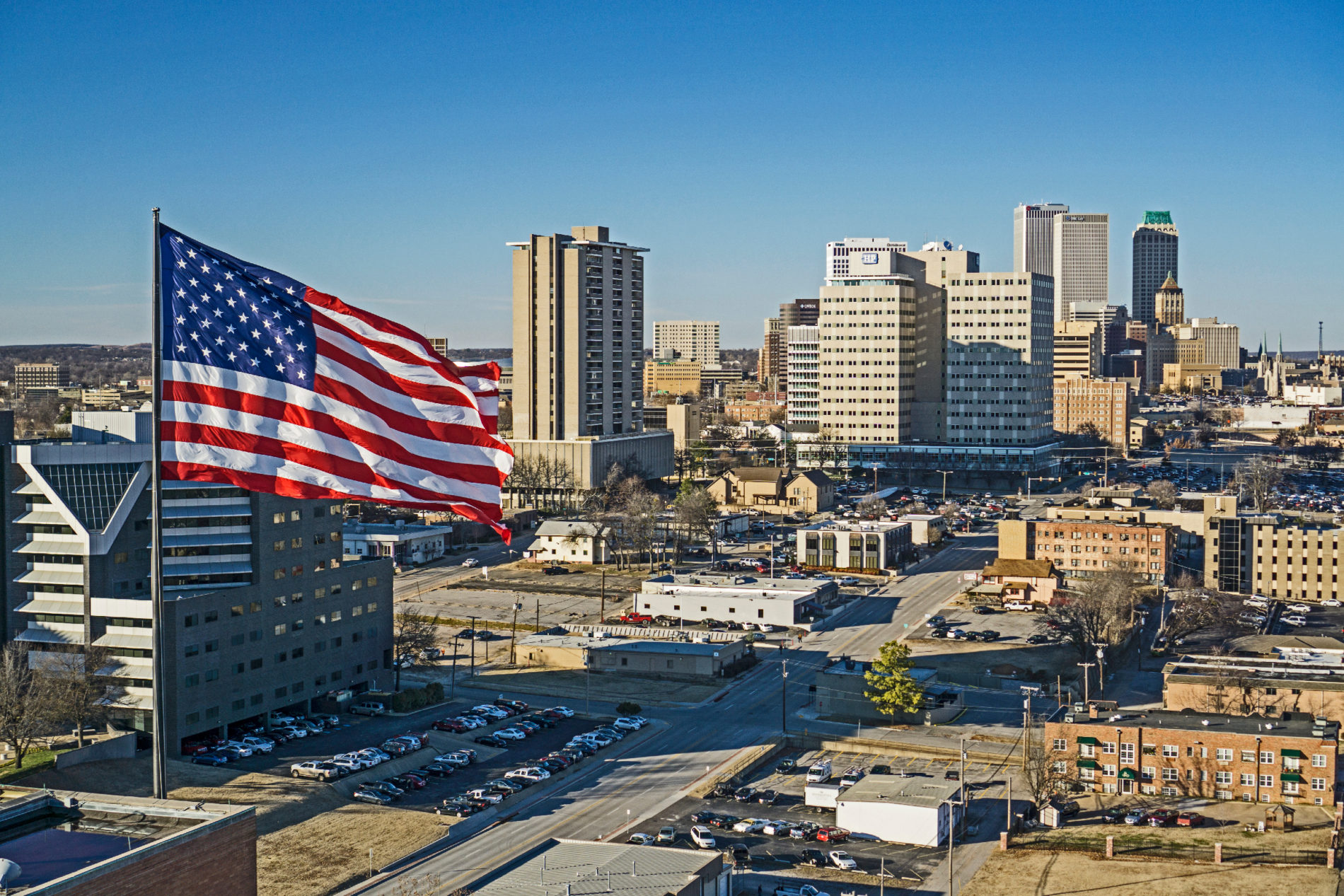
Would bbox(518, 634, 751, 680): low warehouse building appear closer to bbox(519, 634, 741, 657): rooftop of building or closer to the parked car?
bbox(519, 634, 741, 657): rooftop of building

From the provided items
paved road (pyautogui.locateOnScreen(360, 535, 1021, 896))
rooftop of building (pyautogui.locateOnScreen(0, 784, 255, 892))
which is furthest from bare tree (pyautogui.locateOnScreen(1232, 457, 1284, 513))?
rooftop of building (pyautogui.locateOnScreen(0, 784, 255, 892))

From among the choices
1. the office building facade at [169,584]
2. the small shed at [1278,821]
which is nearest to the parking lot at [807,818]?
the small shed at [1278,821]

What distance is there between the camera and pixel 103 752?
47.1 meters

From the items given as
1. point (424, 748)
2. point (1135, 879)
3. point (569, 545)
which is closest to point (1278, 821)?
point (1135, 879)

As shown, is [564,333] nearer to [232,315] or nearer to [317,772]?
[317,772]

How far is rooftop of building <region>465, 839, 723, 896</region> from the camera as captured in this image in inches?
1329

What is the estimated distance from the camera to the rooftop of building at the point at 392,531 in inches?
3853

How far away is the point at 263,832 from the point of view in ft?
131

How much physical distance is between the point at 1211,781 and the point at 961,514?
→ 76.6 metres

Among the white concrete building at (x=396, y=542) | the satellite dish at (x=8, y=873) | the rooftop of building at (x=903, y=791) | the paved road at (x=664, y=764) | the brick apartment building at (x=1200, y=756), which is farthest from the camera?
the white concrete building at (x=396, y=542)

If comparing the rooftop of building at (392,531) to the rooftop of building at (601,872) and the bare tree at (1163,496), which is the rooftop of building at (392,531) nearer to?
the bare tree at (1163,496)

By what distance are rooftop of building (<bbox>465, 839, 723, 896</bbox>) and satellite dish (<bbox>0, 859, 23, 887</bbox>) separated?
15.6 meters

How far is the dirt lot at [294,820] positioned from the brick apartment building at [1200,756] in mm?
22036

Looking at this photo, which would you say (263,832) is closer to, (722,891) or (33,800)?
(722,891)
